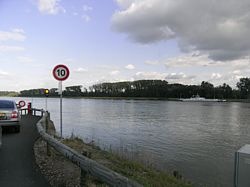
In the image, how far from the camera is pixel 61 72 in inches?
387

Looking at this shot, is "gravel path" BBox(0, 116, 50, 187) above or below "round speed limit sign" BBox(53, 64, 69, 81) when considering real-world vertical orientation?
below

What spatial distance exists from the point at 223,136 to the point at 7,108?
15989mm

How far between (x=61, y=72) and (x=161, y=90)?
152m

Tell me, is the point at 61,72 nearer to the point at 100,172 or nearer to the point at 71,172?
the point at 71,172

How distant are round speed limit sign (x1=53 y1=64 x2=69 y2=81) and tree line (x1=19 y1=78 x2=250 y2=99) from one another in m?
150

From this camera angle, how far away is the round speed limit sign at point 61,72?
973 cm

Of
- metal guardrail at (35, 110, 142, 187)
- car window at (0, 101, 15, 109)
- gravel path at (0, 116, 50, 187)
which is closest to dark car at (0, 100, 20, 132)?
car window at (0, 101, 15, 109)

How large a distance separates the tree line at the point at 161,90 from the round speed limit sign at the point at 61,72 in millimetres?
150378

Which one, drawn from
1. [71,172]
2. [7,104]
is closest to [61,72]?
[71,172]

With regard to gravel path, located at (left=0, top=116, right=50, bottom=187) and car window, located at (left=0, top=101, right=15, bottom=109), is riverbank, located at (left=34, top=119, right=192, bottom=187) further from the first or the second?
car window, located at (left=0, top=101, right=15, bottom=109)

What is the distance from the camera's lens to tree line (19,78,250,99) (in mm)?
157000

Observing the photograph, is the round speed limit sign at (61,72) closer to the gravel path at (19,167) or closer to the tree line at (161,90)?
the gravel path at (19,167)

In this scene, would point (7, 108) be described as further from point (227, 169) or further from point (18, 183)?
point (227, 169)

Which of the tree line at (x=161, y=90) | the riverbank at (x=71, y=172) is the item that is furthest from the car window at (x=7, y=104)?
the tree line at (x=161, y=90)
